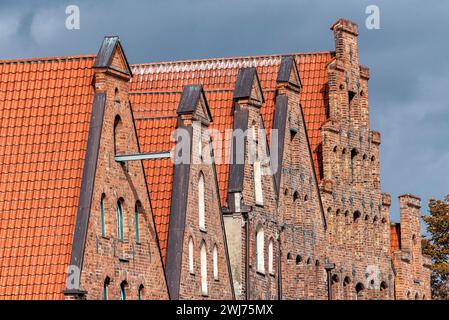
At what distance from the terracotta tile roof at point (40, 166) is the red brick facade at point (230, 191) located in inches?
3.1

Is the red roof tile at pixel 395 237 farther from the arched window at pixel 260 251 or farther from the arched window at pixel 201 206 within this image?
the arched window at pixel 201 206

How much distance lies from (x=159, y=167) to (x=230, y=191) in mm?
2937

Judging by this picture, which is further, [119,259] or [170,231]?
[170,231]

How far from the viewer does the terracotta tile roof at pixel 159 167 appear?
4822cm

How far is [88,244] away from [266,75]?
66.0 feet

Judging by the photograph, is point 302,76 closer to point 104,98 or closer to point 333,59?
point 333,59

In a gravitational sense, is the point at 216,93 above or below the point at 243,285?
above

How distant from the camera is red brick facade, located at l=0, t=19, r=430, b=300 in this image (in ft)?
143

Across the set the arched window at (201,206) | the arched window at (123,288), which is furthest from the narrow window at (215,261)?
the arched window at (123,288)

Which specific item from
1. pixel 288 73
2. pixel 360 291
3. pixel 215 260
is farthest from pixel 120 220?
pixel 360 291

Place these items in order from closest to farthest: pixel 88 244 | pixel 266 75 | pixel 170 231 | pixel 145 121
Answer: pixel 88 244
pixel 170 231
pixel 145 121
pixel 266 75

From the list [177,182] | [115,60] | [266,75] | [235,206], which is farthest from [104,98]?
[266,75]

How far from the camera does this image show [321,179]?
2442 inches

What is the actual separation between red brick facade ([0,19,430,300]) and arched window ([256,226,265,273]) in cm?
4
